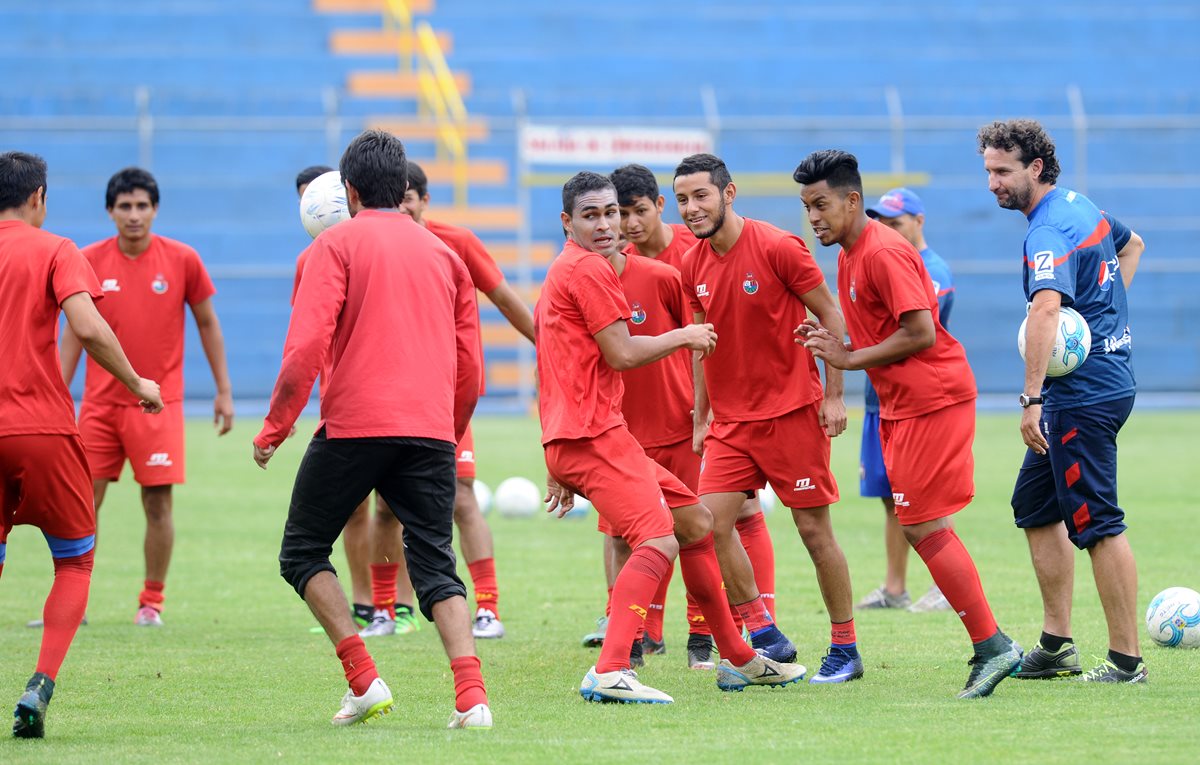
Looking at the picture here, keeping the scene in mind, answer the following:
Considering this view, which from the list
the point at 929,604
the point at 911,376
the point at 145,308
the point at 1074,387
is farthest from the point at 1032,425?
the point at 145,308

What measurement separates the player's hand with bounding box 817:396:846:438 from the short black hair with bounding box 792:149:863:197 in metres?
0.92

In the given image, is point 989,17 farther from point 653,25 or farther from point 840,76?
point 653,25

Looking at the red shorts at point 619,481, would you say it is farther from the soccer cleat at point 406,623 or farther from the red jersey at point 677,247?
the soccer cleat at point 406,623

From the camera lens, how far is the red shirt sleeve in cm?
562

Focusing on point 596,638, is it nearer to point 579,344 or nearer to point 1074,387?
point 579,344

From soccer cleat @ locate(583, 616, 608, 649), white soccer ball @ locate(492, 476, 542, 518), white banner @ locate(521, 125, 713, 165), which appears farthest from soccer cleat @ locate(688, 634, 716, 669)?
white banner @ locate(521, 125, 713, 165)

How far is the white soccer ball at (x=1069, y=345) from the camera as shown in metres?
6.44

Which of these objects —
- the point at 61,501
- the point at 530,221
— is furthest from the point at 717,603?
the point at 530,221

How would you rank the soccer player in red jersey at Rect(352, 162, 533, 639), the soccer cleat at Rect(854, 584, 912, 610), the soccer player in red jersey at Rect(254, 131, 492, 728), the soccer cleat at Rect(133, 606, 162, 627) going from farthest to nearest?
the soccer cleat at Rect(854, 584, 912, 610), the soccer cleat at Rect(133, 606, 162, 627), the soccer player in red jersey at Rect(352, 162, 533, 639), the soccer player in red jersey at Rect(254, 131, 492, 728)

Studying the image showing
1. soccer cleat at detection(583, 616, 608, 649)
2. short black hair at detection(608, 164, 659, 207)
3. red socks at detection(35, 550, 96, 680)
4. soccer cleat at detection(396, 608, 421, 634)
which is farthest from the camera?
soccer cleat at detection(396, 608, 421, 634)

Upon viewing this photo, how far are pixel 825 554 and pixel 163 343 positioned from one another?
14.7 ft

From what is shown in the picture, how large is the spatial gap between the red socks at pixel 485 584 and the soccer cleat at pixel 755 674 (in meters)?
2.20

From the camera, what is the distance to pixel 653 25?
32.7m

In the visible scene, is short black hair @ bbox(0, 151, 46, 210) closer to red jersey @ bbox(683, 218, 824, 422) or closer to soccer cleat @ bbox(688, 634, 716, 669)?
red jersey @ bbox(683, 218, 824, 422)
